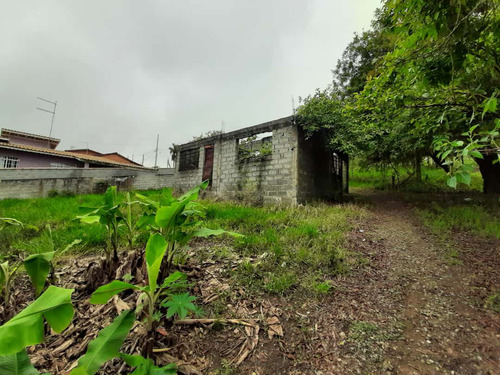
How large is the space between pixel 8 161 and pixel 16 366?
62.6ft

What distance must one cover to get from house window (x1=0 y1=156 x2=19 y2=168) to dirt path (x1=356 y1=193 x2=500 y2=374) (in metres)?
20.2

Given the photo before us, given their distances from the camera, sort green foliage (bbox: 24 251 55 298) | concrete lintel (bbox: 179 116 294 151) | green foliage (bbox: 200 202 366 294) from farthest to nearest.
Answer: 1. concrete lintel (bbox: 179 116 294 151)
2. green foliage (bbox: 200 202 366 294)
3. green foliage (bbox: 24 251 55 298)

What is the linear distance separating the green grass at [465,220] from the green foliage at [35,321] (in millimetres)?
5988

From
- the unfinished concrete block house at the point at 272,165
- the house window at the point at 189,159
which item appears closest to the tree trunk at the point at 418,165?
the unfinished concrete block house at the point at 272,165

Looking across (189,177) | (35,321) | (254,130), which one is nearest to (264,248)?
(35,321)

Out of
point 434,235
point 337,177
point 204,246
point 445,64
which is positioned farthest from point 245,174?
point 445,64

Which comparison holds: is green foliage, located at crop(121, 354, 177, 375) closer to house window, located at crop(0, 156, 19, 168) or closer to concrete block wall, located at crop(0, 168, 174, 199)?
concrete block wall, located at crop(0, 168, 174, 199)

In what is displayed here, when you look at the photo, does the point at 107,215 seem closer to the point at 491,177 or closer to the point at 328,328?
the point at 328,328

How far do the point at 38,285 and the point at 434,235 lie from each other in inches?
243

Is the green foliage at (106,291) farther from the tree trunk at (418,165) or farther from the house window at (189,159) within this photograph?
the tree trunk at (418,165)

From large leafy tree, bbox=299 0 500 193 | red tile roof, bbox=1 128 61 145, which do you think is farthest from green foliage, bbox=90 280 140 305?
red tile roof, bbox=1 128 61 145

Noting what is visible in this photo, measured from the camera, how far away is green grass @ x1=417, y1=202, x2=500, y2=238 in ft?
15.2

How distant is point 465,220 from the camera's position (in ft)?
17.3

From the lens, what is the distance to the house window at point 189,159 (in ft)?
35.1
